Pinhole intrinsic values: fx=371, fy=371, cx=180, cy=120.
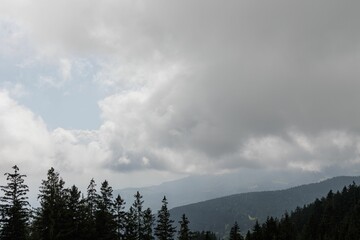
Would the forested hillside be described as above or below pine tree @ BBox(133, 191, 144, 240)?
below

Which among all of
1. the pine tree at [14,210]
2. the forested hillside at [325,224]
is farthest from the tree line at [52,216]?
the forested hillside at [325,224]

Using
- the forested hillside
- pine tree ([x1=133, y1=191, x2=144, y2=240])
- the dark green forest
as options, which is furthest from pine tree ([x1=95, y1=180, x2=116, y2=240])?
the forested hillside

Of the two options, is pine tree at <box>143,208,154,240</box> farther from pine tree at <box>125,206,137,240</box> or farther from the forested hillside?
the forested hillside

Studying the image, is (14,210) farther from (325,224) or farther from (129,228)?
(325,224)

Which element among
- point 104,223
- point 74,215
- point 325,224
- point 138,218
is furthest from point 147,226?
point 325,224

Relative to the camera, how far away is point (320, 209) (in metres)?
168

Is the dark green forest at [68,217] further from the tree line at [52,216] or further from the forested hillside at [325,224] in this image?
the forested hillside at [325,224]

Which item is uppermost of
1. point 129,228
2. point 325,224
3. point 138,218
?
point 138,218

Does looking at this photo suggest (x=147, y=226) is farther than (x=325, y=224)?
No

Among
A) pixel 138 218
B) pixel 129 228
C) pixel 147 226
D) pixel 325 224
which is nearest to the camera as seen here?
pixel 129 228

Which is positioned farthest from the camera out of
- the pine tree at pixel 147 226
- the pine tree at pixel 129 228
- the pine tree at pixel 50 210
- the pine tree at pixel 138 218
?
the pine tree at pixel 147 226

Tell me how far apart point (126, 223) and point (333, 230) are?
8804 centimetres

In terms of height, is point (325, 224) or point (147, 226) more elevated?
point (147, 226)

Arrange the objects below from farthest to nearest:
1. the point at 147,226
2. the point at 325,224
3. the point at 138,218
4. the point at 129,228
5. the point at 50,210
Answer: the point at 325,224
the point at 138,218
the point at 147,226
the point at 129,228
the point at 50,210
